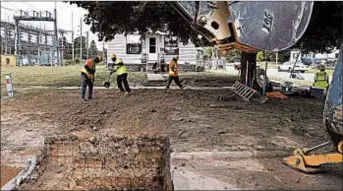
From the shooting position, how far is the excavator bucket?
2.25 meters

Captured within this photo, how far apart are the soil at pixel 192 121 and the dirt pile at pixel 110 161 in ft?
0.80

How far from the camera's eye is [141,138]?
7457 millimetres

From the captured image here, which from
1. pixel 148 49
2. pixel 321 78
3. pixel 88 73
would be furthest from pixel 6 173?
pixel 148 49

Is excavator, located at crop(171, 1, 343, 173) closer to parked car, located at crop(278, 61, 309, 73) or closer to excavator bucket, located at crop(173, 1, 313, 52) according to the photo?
excavator bucket, located at crop(173, 1, 313, 52)

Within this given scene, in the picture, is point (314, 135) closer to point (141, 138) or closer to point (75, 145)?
point (141, 138)

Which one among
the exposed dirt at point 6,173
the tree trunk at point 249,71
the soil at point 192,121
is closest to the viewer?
the exposed dirt at point 6,173

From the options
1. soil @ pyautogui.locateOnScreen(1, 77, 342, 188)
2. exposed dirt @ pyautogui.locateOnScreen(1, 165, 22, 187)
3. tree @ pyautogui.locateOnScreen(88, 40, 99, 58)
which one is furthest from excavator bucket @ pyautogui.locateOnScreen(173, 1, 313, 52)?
tree @ pyautogui.locateOnScreen(88, 40, 99, 58)

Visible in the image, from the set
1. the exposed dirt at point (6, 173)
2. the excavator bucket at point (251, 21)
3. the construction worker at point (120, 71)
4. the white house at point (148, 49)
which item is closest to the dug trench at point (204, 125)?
the exposed dirt at point (6, 173)

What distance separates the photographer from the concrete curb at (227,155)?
593 cm

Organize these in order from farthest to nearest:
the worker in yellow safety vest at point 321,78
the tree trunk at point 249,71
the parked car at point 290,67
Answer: the parked car at point 290,67 < the worker in yellow safety vest at point 321,78 < the tree trunk at point 249,71

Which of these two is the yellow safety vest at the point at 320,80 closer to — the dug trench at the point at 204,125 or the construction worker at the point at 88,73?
the dug trench at the point at 204,125

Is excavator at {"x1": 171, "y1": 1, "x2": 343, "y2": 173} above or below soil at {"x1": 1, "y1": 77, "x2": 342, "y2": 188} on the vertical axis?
above

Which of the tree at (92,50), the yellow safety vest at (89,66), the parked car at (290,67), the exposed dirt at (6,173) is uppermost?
the tree at (92,50)

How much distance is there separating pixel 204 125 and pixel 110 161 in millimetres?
2050
